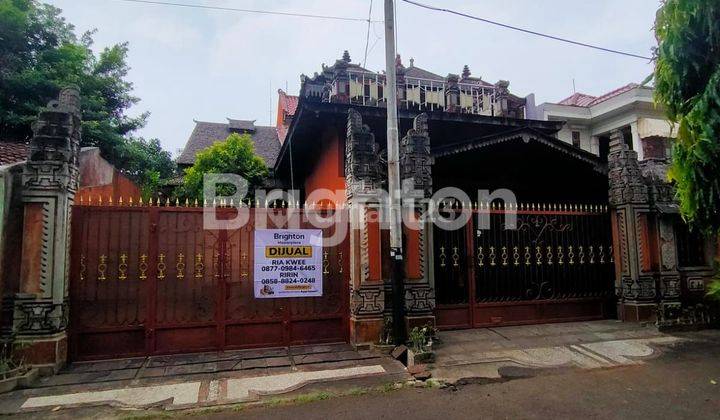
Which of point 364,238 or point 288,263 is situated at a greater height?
point 364,238

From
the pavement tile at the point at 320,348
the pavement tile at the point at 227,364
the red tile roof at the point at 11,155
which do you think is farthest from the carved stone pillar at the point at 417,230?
the red tile roof at the point at 11,155

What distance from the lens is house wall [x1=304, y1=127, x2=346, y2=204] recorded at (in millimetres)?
8500

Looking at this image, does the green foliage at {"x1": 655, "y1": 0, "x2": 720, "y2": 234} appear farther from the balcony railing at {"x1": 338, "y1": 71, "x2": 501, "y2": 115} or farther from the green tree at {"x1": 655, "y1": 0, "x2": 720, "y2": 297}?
the balcony railing at {"x1": 338, "y1": 71, "x2": 501, "y2": 115}

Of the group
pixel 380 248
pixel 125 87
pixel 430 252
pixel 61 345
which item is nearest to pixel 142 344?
pixel 61 345

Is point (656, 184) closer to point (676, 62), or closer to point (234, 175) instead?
point (676, 62)

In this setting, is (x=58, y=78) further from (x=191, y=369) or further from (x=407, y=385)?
(x=407, y=385)

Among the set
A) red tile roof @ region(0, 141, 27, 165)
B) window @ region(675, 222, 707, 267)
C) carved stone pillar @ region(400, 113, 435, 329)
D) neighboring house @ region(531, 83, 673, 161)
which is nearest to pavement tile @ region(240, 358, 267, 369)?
carved stone pillar @ region(400, 113, 435, 329)

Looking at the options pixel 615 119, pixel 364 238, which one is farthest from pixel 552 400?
pixel 615 119

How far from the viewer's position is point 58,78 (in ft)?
39.3

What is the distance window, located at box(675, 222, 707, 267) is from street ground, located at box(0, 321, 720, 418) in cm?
206

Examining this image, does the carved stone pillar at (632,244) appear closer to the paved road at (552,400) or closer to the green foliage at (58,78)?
the paved road at (552,400)

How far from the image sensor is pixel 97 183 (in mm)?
7781

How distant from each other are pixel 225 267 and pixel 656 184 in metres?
7.89

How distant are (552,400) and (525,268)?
11.2ft
